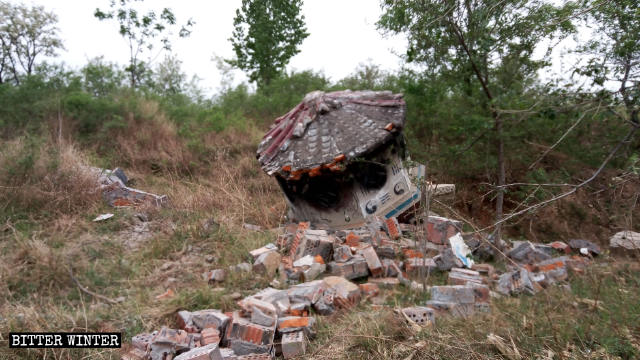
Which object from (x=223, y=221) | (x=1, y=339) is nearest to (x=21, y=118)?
(x=223, y=221)

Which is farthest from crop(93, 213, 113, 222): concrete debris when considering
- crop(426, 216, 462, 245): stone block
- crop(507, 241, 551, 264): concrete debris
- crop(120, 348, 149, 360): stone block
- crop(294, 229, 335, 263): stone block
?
crop(507, 241, 551, 264): concrete debris

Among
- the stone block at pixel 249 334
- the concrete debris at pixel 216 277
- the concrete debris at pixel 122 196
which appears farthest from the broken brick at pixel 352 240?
the concrete debris at pixel 122 196

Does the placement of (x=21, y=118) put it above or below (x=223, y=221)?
above

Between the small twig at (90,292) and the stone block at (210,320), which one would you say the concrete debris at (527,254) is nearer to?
the stone block at (210,320)

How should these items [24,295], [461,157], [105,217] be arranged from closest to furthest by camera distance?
1. [24,295]
2. [105,217]
3. [461,157]

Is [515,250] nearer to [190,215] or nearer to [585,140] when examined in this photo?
[585,140]

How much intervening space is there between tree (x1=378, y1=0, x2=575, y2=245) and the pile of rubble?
2.09ft

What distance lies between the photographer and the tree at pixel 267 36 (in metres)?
10.9

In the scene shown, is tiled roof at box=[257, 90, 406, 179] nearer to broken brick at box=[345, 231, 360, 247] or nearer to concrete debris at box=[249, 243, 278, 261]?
broken brick at box=[345, 231, 360, 247]

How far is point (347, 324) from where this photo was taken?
2729 millimetres

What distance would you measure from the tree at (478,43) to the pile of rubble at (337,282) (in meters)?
0.64

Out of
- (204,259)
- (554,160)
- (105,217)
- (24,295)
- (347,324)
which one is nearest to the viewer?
(347,324)

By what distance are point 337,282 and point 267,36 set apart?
9888mm

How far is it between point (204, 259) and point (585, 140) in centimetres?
673
